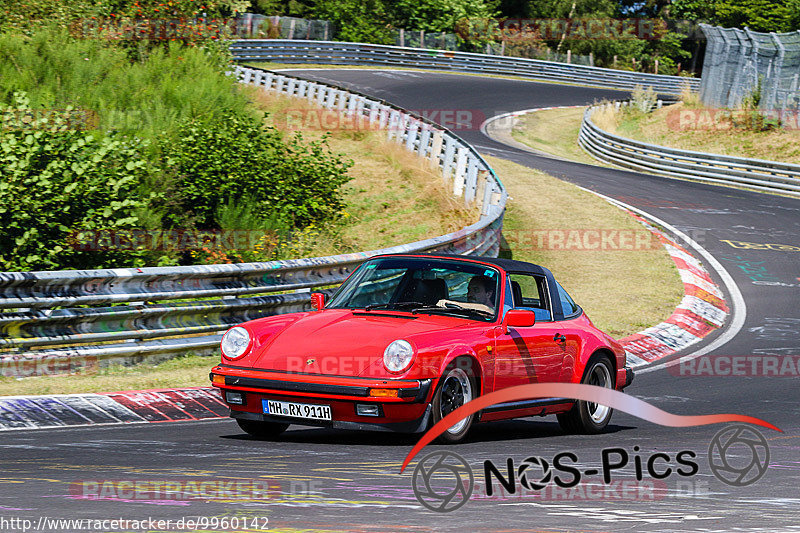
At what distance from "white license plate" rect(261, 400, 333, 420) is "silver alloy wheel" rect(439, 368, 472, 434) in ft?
2.77

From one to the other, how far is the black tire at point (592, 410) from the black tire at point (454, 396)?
1.35 metres

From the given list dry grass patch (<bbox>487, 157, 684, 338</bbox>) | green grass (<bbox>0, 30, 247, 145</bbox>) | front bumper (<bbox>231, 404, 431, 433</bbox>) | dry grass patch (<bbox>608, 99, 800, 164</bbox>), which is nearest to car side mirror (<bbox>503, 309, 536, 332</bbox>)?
front bumper (<bbox>231, 404, 431, 433</bbox>)

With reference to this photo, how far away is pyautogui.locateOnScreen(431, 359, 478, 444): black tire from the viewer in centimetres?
728

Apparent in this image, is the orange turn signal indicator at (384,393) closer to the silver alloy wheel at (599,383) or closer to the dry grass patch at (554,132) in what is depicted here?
the silver alloy wheel at (599,383)

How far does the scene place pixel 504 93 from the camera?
51.9 metres

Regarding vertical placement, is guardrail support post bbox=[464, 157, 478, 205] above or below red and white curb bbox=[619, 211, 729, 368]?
above

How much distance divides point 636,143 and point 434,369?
1215 inches

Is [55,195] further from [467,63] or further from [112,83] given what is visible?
[467,63]

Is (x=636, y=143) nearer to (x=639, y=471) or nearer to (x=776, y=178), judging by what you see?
(x=776, y=178)

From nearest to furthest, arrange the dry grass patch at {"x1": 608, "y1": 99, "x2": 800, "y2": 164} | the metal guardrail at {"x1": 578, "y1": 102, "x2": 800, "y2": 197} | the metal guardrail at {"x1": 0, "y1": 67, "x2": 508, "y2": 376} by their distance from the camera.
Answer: the metal guardrail at {"x1": 0, "y1": 67, "x2": 508, "y2": 376} → the metal guardrail at {"x1": 578, "y1": 102, "x2": 800, "y2": 197} → the dry grass patch at {"x1": 608, "y1": 99, "x2": 800, "y2": 164}

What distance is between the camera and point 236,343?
305 inches

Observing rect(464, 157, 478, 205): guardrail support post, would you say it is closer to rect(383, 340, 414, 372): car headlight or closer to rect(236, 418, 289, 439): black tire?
rect(236, 418, 289, 439): black tire

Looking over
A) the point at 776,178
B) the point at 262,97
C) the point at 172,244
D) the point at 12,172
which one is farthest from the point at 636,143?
the point at 12,172

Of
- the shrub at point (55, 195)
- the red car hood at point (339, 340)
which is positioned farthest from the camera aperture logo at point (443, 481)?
the shrub at point (55, 195)
